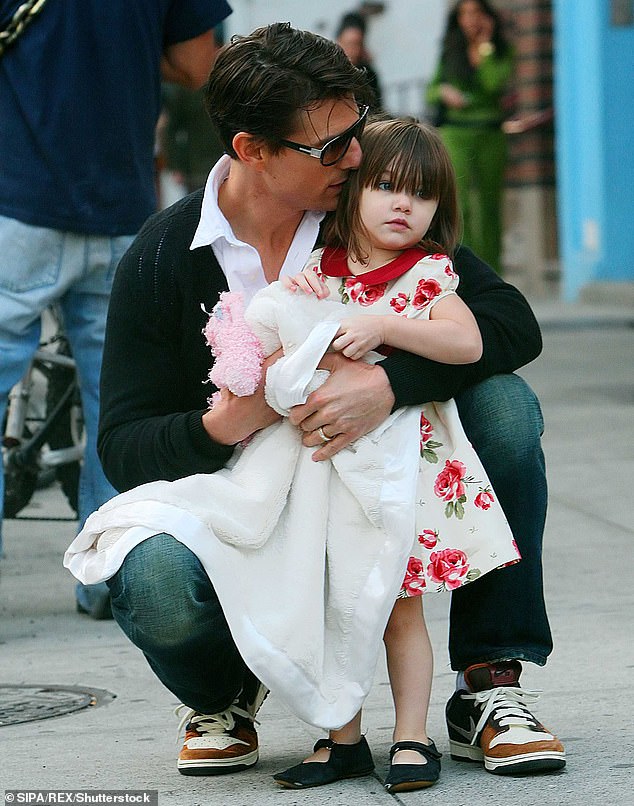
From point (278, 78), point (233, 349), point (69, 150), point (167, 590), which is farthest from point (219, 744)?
point (69, 150)

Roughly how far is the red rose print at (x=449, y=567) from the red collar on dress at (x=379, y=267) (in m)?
0.49

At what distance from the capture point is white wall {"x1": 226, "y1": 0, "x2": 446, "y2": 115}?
15.3 metres

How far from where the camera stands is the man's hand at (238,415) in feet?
9.38

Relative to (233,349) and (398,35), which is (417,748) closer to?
(233,349)

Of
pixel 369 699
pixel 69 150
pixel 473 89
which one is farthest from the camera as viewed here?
pixel 473 89

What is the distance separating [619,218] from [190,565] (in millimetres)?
9683

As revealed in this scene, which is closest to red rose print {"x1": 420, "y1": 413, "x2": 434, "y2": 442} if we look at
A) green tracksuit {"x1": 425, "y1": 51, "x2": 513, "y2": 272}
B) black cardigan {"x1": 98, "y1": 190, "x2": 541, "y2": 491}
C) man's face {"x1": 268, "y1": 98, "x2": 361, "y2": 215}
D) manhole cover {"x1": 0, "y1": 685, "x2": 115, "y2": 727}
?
black cardigan {"x1": 98, "y1": 190, "x2": 541, "y2": 491}

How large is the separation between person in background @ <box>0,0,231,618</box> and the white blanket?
128 cm

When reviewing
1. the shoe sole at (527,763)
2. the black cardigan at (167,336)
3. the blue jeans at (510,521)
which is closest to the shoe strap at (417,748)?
the shoe sole at (527,763)

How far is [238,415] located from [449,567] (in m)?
0.45

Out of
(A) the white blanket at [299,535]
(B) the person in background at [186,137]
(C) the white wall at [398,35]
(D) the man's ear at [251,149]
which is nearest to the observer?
(A) the white blanket at [299,535]

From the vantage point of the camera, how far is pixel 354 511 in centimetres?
283

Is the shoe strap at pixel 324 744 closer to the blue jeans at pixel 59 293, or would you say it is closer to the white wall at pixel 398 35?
the blue jeans at pixel 59 293

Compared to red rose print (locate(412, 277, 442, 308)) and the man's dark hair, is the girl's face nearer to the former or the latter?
red rose print (locate(412, 277, 442, 308))
